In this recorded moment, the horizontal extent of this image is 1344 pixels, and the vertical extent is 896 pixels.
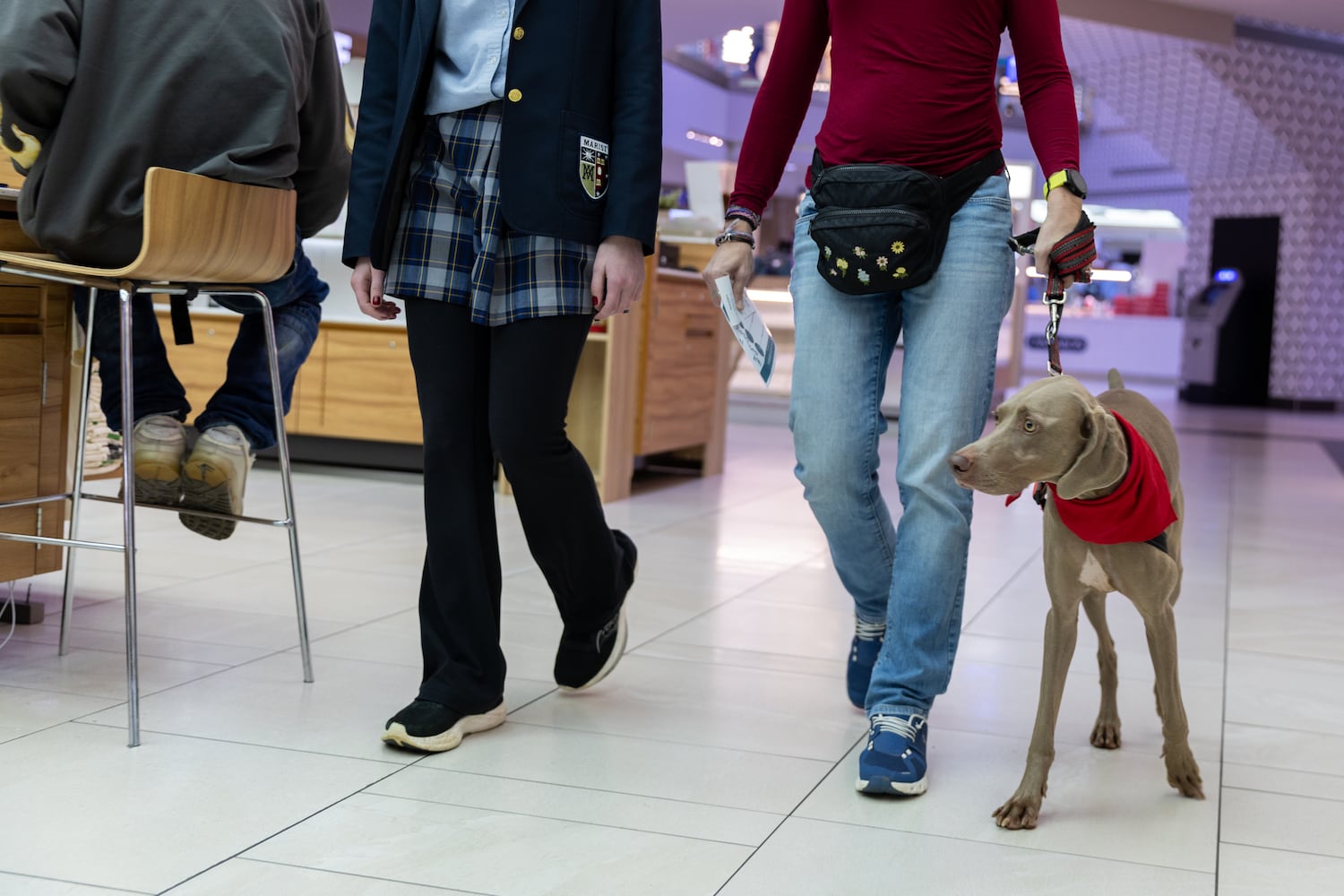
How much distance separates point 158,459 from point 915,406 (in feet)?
4.43

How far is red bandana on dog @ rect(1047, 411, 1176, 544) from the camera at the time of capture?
5.70 feet

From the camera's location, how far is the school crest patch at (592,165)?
6.60 feet

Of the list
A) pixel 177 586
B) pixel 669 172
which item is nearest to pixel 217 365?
pixel 177 586

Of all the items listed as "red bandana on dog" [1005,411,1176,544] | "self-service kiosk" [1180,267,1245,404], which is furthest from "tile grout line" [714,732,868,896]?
"self-service kiosk" [1180,267,1245,404]

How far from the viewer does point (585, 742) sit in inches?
83.3

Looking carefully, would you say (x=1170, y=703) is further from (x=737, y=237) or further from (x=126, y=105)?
(x=126, y=105)

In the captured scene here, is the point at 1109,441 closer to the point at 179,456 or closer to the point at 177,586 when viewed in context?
the point at 179,456

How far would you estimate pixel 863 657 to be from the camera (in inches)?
91.0

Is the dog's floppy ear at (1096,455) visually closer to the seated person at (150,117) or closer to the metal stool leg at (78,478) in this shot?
the seated person at (150,117)

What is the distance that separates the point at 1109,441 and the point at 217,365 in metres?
4.39

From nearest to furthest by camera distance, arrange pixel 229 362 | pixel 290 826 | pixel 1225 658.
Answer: pixel 290 826
pixel 229 362
pixel 1225 658

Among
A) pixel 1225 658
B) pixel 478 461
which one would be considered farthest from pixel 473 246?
pixel 1225 658

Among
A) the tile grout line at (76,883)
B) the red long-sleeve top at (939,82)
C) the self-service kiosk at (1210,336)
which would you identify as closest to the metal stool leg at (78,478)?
the tile grout line at (76,883)

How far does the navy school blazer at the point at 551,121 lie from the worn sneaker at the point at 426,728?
0.66 metres
